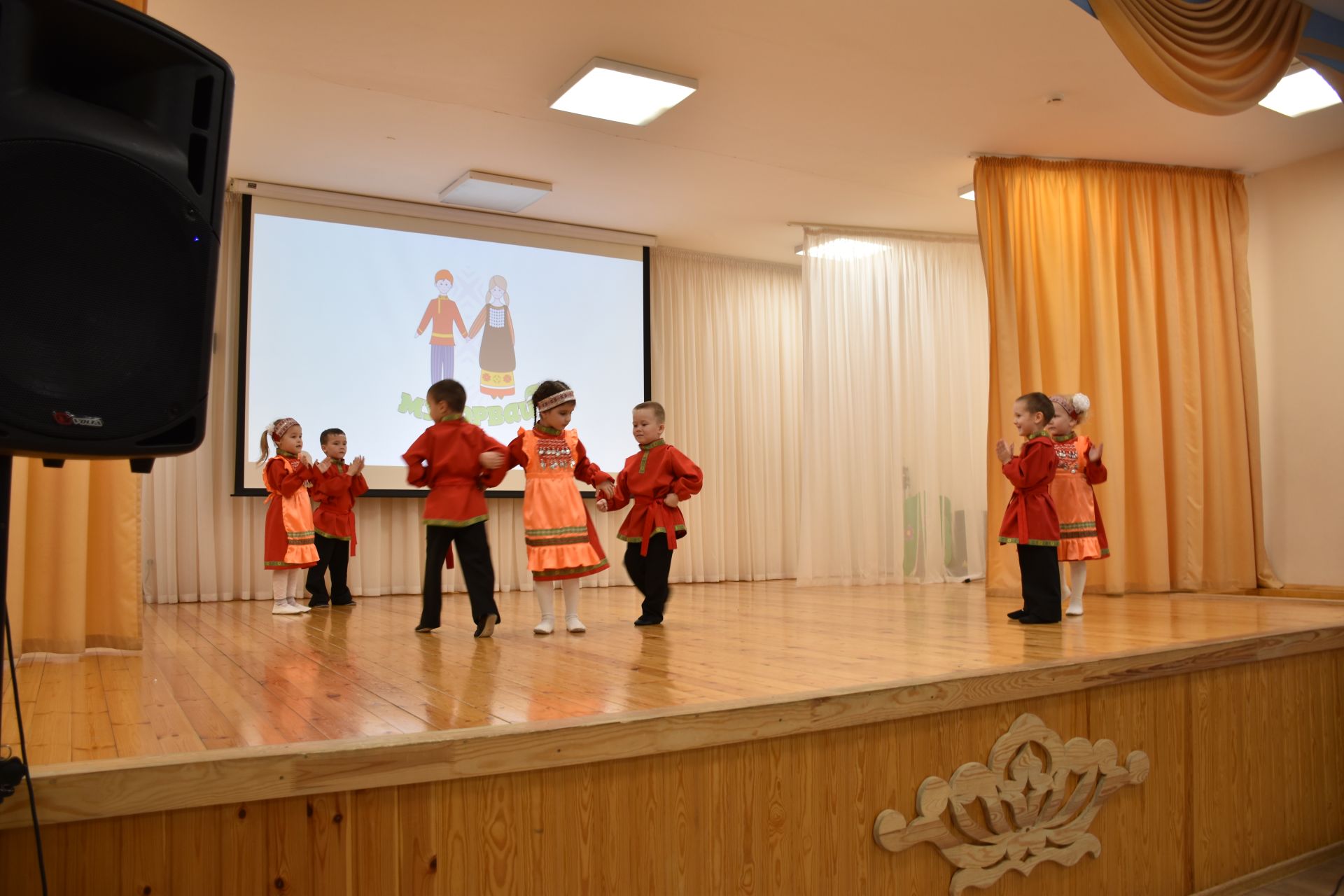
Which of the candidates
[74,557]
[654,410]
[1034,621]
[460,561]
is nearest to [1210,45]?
[1034,621]

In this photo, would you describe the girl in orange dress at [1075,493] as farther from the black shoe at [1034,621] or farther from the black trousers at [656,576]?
the black trousers at [656,576]

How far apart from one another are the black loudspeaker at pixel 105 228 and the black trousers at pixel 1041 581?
13.0 feet

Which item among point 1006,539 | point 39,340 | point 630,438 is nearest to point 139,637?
point 39,340

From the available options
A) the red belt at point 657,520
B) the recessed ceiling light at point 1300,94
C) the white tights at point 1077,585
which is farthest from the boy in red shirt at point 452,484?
the recessed ceiling light at point 1300,94

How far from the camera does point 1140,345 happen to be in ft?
21.5

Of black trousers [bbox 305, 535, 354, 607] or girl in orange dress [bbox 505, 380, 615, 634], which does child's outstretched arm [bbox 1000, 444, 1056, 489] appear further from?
black trousers [bbox 305, 535, 354, 607]

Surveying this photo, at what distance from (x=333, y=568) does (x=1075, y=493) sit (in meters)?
4.53

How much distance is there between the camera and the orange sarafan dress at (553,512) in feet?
14.1

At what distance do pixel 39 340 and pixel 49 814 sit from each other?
85 cm

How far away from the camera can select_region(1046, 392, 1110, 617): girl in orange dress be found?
16.4ft

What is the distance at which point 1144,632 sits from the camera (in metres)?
3.89

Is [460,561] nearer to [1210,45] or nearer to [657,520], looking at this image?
[657,520]

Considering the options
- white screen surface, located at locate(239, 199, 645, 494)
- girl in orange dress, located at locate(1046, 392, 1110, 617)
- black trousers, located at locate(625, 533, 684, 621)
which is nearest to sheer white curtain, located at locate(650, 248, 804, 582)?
white screen surface, located at locate(239, 199, 645, 494)

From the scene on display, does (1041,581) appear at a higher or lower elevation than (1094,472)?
lower
